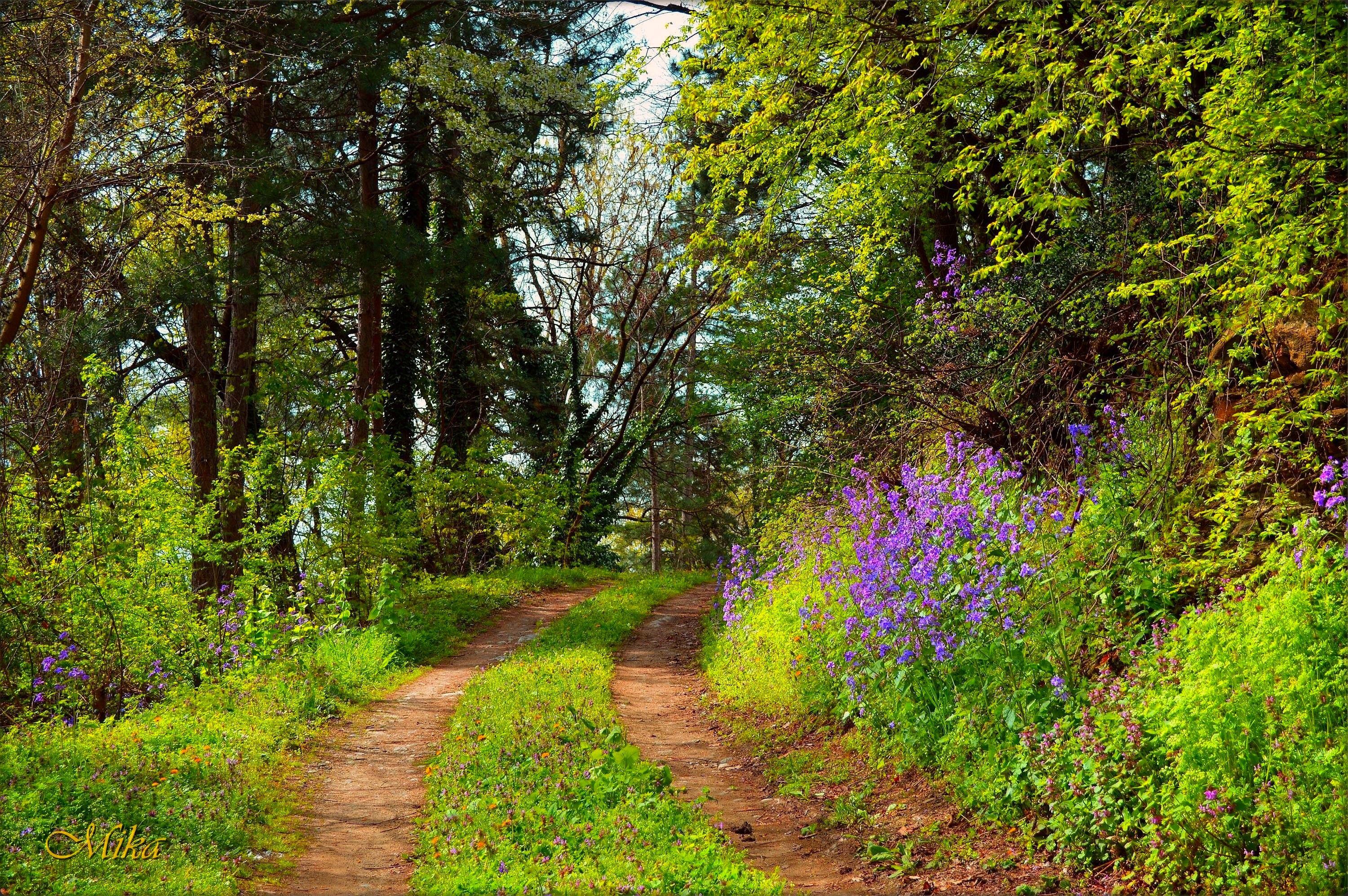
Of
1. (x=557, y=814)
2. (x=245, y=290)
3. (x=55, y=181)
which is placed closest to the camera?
(x=557, y=814)

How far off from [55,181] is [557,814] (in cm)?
634

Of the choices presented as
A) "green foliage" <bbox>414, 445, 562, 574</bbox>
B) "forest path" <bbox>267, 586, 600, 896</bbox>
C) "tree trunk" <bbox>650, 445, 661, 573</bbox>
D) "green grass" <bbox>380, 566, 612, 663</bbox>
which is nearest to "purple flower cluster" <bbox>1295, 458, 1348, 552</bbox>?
"forest path" <bbox>267, 586, 600, 896</bbox>

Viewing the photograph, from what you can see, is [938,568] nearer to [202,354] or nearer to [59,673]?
[59,673]

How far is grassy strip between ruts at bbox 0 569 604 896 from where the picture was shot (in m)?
4.73

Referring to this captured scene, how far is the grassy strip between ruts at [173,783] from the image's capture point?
15.5 feet

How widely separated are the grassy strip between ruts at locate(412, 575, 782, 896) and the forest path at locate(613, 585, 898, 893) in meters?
0.31

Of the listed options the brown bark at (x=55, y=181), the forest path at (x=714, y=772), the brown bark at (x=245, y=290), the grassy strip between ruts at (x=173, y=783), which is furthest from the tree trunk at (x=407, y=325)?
the brown bark at (x=55, y=181)

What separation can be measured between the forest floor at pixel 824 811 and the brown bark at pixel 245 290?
23.8ft

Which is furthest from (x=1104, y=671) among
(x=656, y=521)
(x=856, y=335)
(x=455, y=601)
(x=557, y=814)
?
(x=656, y=521)

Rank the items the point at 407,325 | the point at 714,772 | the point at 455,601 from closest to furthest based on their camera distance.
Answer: the point at 714,772 < the point at 455,601 < the point at 407,325

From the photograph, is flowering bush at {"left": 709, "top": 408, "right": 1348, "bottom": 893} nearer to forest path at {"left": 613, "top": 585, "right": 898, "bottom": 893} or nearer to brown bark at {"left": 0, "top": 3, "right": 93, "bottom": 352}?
forest path at {"left": 613, "top": 585, "right": 898, "bottom": 893}

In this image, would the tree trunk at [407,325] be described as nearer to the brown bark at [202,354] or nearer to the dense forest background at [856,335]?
the dense forest background at [856,335]

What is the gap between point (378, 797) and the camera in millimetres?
6543

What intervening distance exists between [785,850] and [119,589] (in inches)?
239
